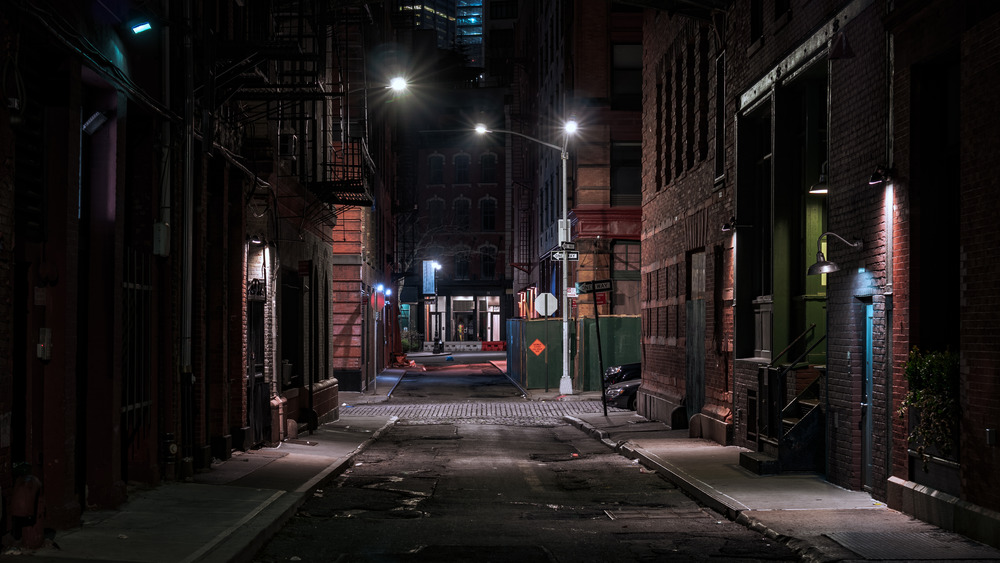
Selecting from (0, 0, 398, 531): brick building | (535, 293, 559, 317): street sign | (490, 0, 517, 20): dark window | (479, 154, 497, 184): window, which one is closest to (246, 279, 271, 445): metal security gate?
(0, 0, 398, 531): brick building

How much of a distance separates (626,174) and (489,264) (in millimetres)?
→ 46476

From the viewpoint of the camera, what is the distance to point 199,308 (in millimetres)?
14953

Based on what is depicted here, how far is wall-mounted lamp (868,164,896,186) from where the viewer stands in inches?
460

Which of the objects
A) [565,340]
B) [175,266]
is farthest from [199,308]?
[565,340]

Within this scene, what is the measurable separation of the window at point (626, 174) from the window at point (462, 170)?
4669 cm

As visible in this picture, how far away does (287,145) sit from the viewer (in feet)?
67.3

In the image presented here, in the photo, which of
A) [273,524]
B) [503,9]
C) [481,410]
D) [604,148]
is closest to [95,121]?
[273,524]

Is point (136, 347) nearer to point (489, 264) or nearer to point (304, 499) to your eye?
point (304, 499)

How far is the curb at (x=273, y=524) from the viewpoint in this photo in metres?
8.87

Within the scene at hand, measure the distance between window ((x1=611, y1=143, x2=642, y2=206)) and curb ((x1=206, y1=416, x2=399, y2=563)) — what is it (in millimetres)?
23575

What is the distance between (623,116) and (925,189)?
28.6 m

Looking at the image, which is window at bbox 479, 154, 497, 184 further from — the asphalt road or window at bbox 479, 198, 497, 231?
the asphalt road

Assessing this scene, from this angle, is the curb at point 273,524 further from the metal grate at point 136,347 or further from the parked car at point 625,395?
the parked car at point 625,395

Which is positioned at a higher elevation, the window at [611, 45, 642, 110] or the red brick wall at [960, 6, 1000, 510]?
the window at [611, 45, 642, 110]
